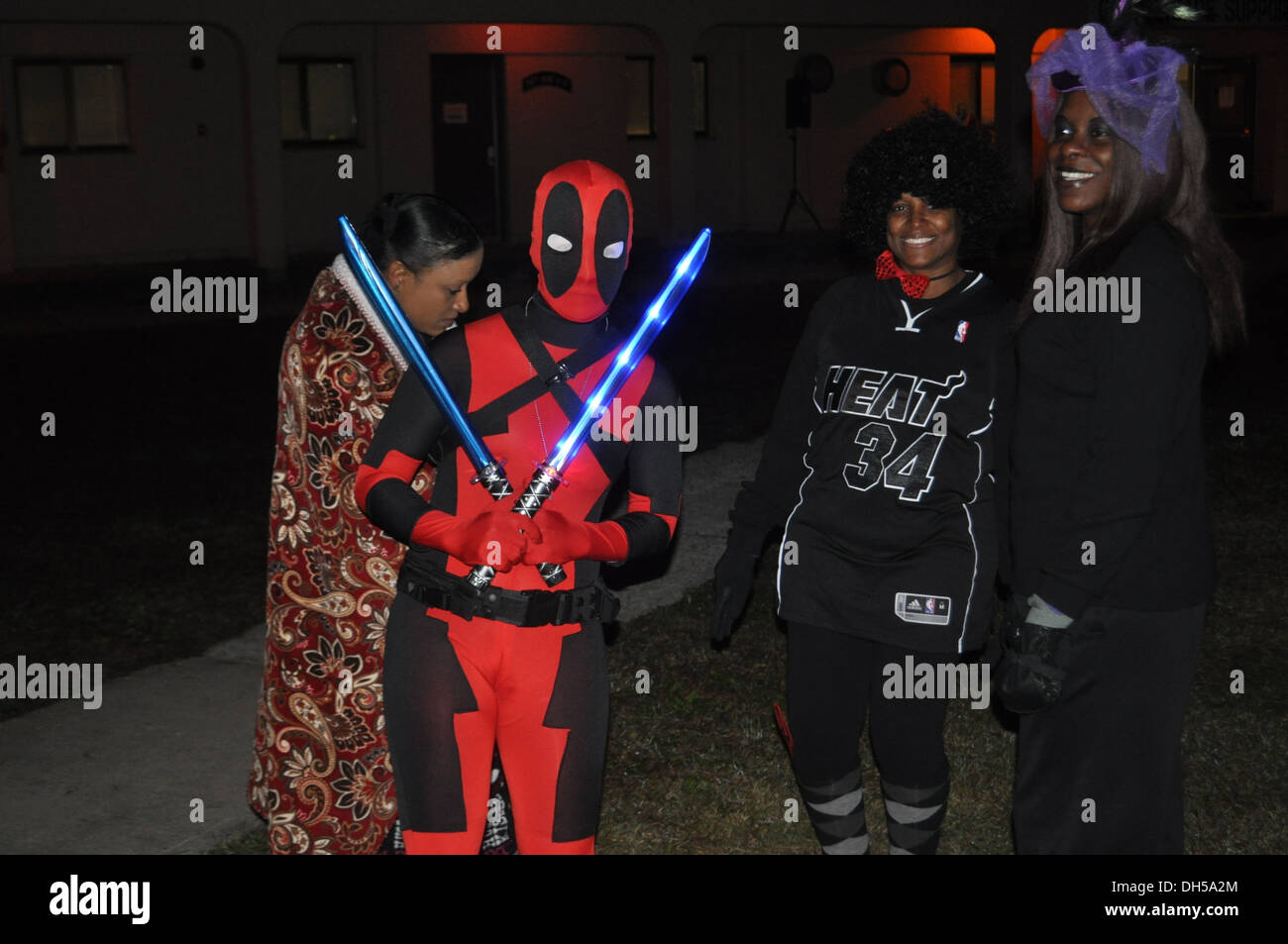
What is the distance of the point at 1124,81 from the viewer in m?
2.91

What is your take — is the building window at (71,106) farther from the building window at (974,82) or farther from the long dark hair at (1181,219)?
the long dark hair at (1181,219)

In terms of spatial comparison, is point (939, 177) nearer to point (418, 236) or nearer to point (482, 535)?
point (418, 236)

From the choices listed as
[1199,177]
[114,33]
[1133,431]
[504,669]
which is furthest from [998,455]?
[114,33]

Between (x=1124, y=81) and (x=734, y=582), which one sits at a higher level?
(x=1124, y=81)

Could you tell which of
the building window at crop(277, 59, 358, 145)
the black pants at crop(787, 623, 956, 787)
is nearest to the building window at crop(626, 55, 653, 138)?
the building window at crop(277, 59, 358, 145)

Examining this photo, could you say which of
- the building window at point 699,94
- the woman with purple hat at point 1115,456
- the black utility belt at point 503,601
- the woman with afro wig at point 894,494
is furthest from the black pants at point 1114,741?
the building window at point 699,94

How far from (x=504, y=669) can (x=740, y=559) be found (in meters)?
0.90

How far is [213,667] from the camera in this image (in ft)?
18.9

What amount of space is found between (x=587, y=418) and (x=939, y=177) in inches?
46.8

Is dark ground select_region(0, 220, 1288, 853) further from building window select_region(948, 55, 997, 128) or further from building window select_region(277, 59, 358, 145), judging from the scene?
building window select_region(948, 55, 997, 128)

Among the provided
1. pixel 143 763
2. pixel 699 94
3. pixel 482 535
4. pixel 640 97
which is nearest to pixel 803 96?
pixel 699 94

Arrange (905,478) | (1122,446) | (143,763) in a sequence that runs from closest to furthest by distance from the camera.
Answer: (1122,446) → (905,478) → (143,763)

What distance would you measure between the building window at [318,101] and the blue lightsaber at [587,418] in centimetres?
2057

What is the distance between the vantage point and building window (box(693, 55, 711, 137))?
2536 centimetres
